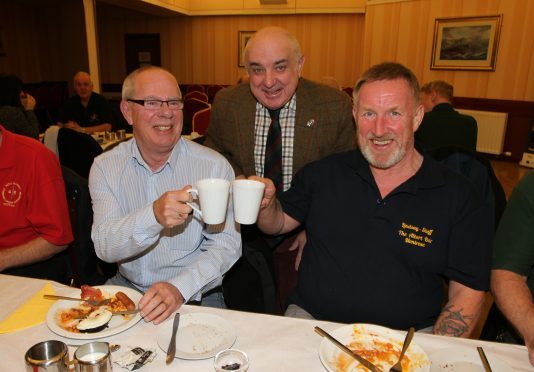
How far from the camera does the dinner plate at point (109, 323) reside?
1.15 meters

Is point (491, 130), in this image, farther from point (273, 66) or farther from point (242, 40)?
point (273, 66)

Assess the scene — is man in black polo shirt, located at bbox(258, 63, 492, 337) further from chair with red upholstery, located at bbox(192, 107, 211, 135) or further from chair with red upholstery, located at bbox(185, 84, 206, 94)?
chair with red upholstery, located at bbox(185, 84, 206, 94)

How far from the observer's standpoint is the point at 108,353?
97 cm

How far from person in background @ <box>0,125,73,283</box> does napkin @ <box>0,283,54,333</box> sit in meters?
0.58

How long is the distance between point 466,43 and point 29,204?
8.84 metres

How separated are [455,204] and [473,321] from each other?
448 millimetres

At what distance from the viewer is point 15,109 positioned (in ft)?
10.4

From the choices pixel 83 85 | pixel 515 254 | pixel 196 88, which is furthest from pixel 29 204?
pixel 196 88

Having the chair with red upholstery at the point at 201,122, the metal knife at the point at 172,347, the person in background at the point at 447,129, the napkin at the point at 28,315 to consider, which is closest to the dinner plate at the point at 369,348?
the metal knife at the point at 172,347

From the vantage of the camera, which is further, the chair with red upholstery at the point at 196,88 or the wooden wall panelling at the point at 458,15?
the chair with red upholstery at the point at 196,88

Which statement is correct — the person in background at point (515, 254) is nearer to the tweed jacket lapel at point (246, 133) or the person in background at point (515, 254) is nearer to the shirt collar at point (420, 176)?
the shirt collar at point (420, 176)

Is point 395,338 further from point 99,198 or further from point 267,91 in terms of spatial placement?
point 267,91

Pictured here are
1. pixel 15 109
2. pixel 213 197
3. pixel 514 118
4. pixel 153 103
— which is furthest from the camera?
pixel 514 118

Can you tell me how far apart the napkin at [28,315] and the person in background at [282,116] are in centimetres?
121
